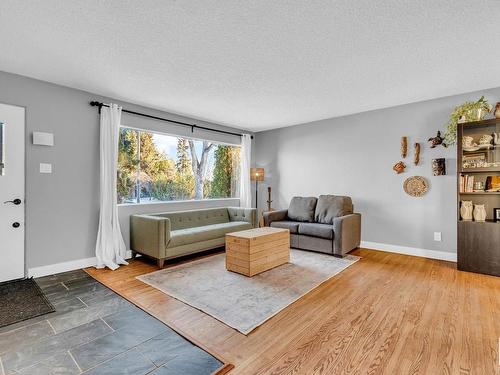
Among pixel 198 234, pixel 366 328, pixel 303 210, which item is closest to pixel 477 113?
pixel 303 210

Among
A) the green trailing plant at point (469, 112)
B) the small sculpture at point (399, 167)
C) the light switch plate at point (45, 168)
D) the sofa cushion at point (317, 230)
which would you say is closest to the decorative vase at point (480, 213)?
the green trailing plant at point (469, 112)

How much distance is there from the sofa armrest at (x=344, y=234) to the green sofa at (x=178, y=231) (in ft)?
5.31

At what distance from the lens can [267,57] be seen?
2.70 metres

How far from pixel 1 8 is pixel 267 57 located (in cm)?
220

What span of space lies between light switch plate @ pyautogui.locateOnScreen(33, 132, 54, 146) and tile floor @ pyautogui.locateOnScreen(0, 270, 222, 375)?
197 centimetres

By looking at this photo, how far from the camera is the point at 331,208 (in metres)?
4.57

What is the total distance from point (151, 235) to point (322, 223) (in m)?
2.85

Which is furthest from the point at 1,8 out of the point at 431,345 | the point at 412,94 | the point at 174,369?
the point at 412,94

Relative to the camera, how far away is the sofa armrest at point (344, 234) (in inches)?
158

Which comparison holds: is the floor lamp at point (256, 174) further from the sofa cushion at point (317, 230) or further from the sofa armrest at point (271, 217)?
the sofa cushion at point (317, 230)

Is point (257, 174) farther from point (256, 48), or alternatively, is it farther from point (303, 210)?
point (256, 48)

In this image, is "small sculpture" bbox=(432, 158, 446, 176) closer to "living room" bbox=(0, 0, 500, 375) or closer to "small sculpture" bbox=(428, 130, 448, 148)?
"living room" bbox=(0, 0, 500, 375)

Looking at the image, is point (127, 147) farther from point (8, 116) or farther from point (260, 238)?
point (260, 238)

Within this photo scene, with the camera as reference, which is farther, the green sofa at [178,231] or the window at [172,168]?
the window at [172,168]
